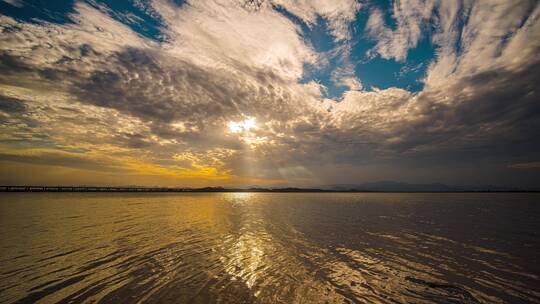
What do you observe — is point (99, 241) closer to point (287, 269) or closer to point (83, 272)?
point (83, 272)

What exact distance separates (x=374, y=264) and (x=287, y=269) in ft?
21.3

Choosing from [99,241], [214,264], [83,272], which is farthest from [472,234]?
[99,241]

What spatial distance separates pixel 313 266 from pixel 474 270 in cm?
1072

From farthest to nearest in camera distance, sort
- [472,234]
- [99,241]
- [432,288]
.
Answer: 1. [472,234]
2. [99,241]
3. [432,288]

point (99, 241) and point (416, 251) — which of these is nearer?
point (416, 251)

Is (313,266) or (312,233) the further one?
(312,233)

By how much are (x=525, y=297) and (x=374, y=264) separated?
720 centimetres

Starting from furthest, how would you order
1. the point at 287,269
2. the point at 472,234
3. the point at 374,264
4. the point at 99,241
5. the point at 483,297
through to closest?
the point at 472,234 → the point at 99,241 → the point at 374,264 → the point at 287,269 → the point at 483,297

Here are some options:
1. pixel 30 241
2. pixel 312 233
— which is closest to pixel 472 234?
pixel 312 233

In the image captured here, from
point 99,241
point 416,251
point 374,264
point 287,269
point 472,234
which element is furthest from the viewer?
point 472,234

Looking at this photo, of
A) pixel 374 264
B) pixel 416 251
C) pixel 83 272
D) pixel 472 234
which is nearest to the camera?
pixel 83 272

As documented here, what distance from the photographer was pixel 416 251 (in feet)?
63.1

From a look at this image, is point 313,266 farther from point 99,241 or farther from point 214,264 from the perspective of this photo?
point 99,241

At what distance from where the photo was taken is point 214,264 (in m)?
15.5
